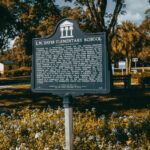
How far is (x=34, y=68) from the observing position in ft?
15.7

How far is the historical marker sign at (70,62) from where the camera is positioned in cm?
421

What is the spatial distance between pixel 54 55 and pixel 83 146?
193cm

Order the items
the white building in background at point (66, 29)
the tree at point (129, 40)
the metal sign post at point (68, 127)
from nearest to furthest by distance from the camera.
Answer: the metal sign post at point (68, 127), the white building in background at point (66, 29), the tree at point (129, 40)

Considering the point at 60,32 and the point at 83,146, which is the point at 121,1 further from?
the point at 83,146

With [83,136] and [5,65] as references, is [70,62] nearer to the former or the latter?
[83,136]

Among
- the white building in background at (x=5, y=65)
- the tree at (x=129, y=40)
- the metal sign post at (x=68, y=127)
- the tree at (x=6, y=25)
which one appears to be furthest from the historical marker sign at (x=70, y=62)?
the white building in background at (x=5, y=65)

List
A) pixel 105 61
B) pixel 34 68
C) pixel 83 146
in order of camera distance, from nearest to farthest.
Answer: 1. pixel 105 61
2. pixel 83 146
3. pixel 34 68

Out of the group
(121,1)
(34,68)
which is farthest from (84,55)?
(121,1)

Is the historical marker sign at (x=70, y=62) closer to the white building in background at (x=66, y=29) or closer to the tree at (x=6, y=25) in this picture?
the white building in background at (x=66, y=29)

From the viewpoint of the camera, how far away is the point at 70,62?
4.41m

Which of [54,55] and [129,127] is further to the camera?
[129,127]

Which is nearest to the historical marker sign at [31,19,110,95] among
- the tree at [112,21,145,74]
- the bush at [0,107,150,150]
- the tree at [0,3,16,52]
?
the bush at [0,107,150,150]

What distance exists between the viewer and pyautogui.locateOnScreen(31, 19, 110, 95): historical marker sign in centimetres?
421

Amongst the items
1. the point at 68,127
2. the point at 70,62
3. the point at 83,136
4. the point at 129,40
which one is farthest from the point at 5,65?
the point at 68,127
